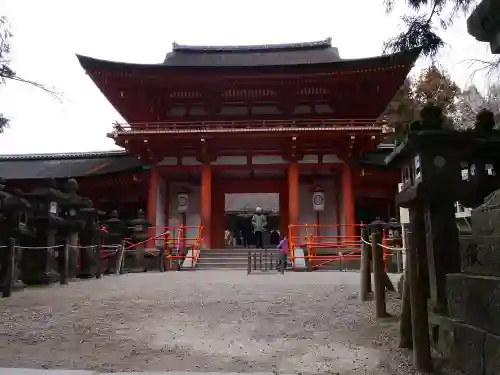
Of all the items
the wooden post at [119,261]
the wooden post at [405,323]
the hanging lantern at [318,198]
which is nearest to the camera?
the wooden post at [405,323]

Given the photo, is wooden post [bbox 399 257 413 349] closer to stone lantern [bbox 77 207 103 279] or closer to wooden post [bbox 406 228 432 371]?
wooden post [bbox 406 228 432 371]

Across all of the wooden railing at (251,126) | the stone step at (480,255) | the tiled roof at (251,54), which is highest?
the tiled roof at (251,54)

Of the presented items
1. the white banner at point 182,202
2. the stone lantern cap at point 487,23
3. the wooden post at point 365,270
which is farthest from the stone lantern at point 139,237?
the stone lantern cap at point 487,23

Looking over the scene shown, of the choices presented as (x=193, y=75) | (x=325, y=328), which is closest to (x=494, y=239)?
(x=325, y=328)

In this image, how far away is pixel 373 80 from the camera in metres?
17.8

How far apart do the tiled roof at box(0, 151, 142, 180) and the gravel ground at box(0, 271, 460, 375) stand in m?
12.1

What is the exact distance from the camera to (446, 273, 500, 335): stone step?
3299 millimetres

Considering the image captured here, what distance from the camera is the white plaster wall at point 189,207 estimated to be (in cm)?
2012

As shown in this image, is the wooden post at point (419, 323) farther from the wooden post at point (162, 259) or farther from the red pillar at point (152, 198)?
the red pillar at point (152, 198)

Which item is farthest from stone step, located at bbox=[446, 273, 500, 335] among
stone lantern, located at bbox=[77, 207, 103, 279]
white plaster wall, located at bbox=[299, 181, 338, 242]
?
white plaster wall, located at bbox=[299, 181, 338, 242]

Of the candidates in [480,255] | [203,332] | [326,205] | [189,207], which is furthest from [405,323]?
[189,207]

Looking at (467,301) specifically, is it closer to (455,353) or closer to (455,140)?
(455,353)

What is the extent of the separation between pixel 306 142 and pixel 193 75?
5.33 metres

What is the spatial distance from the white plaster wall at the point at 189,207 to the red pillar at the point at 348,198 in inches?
264
